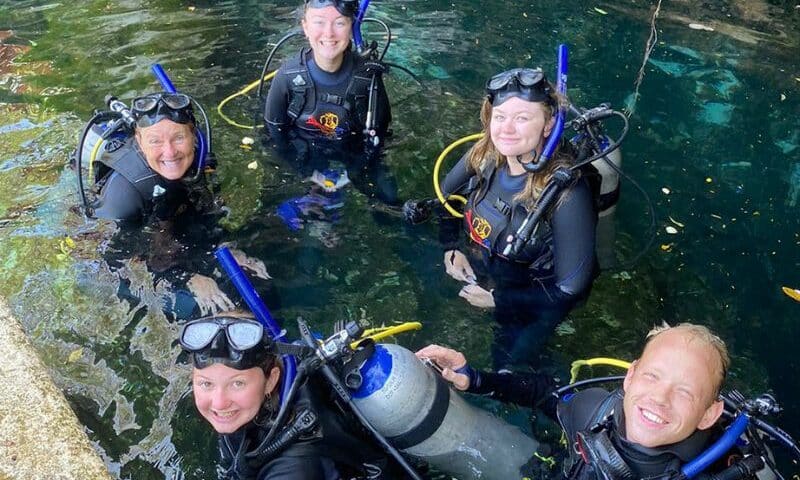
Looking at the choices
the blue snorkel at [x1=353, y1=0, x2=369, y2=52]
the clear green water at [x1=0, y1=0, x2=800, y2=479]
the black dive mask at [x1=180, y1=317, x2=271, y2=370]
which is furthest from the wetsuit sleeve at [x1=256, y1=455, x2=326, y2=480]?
the blue snorkel at [x1=353, y1=0, x2=369, y2=52]

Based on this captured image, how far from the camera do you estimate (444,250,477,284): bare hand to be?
441 centimetres

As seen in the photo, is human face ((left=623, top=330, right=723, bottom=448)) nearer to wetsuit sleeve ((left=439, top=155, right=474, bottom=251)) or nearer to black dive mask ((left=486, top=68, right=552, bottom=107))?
black dive mask ((left=486, top=68, right=552, bottom=107))

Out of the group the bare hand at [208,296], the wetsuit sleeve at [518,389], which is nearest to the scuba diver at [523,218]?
the wetsuit sleeve at [518,389]

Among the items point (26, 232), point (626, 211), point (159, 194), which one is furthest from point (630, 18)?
point (26, 232)

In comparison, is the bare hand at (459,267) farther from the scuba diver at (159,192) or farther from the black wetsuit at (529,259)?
the scuba diver at (159,192)

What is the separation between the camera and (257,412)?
2.59 meters

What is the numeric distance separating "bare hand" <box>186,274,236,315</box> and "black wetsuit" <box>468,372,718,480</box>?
1741mm

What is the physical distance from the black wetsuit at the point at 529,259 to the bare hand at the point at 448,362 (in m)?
0.82

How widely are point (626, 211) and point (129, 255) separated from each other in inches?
148

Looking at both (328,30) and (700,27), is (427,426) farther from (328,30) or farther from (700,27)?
(700,27)

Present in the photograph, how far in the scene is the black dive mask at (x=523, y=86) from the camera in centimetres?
362

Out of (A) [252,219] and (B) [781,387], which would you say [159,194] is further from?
(B) [781,387]

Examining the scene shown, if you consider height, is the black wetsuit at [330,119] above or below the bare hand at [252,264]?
above

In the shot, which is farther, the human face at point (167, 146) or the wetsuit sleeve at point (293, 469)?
the human face at point (167, 146)
